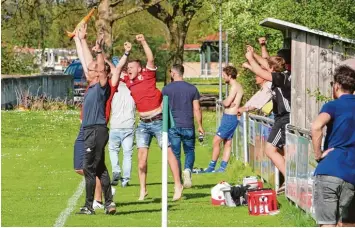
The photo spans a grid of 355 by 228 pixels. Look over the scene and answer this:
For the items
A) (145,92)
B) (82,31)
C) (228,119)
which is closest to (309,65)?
(145,92)

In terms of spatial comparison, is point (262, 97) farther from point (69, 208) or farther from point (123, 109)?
point (69, 208)

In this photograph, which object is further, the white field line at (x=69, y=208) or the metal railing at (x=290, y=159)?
the white field line at (x=69, y=208)

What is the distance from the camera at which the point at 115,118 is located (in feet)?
61.4

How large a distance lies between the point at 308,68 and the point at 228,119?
19.7 ft

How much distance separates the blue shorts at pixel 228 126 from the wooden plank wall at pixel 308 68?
575 centimetres

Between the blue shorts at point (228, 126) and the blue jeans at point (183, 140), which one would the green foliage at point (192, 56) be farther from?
the blue jeans at point (183, 140)

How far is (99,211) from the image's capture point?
48.1 ft

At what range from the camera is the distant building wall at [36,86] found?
156 ft

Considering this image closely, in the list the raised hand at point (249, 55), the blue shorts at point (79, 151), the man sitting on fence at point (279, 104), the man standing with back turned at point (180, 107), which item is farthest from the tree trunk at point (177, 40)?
the raised hand at point (249, 55)

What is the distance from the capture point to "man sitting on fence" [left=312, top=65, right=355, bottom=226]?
400 inches

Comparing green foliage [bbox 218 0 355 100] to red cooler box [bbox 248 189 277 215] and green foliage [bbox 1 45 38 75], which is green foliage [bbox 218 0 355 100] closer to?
red cooler box [bbox 248 189 277 215]

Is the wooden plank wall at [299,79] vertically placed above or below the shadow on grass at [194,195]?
above

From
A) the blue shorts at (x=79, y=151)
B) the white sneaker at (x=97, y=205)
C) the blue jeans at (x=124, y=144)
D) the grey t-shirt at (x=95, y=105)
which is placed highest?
the grey t-shirt at (x=95, y=105)

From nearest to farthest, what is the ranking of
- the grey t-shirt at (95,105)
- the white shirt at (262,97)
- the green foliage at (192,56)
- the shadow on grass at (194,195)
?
1. the grey t-shirt at (95,105)
2. the shadow on grass at (194,195)
3. the white shirt at (262,97)
4. the green foliage at (192,56)
